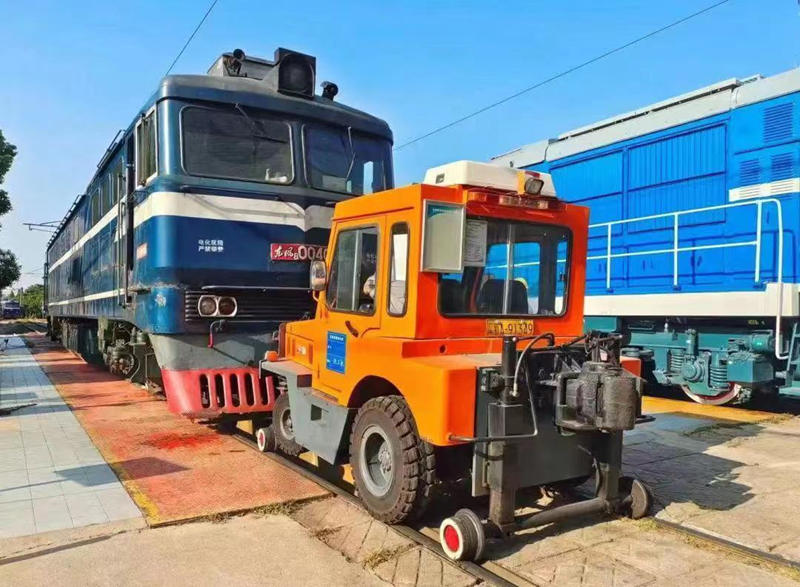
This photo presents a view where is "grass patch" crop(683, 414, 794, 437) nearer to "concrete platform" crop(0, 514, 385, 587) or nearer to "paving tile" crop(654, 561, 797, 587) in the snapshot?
"paving tile" crop(654, 561, 797, 587)

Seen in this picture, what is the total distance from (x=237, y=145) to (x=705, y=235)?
6277mm

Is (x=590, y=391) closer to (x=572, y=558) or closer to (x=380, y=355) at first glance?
(x=572, y=558)

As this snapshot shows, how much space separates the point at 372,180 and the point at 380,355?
341cm

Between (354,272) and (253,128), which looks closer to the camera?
(354,272)

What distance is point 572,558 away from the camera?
12.1 feet

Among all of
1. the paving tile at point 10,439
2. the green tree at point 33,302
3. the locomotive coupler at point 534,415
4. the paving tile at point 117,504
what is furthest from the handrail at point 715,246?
the green tree at point 33,302

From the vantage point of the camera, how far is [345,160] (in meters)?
6.82

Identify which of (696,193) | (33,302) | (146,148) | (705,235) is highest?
(696,193)

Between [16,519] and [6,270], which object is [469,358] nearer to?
[16,519]

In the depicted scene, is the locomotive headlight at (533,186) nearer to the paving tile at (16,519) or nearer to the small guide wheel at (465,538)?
the small guide wheel at (465,538)

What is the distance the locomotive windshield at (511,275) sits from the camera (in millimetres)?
4090

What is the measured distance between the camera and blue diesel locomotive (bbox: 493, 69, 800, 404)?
7.75 metres

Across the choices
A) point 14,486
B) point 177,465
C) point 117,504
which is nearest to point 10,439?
point 14,486

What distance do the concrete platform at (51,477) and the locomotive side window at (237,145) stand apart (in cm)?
288
